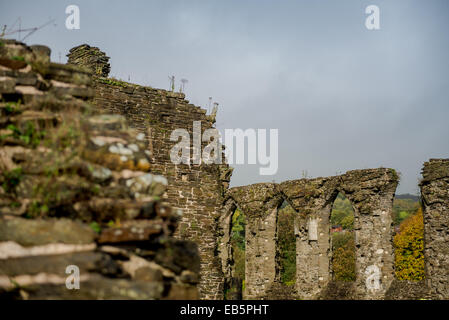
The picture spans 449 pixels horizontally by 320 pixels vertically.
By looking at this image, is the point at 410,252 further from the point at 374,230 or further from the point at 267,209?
the point at 374,230

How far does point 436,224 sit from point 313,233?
143 inches

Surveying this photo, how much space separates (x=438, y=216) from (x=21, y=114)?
11.9 m

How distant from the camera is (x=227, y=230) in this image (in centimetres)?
1905

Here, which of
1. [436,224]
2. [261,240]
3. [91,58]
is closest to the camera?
[436,224]

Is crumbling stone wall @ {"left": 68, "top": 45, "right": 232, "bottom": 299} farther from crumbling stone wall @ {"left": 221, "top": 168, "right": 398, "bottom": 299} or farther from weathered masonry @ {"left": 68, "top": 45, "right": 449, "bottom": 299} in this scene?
crumbling stone wall @ {"left": 221, "top": 168, "right": 398, "bottom": 299}

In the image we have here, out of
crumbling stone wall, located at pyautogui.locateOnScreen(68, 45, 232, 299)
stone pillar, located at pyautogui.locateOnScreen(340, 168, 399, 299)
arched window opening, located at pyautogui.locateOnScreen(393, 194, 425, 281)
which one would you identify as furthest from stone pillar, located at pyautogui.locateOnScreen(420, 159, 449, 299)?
arched window opening, located at pyautogui.locateOnScreen(393, 194, 425, 281)

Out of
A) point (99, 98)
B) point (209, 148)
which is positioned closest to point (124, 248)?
point (99, 98)

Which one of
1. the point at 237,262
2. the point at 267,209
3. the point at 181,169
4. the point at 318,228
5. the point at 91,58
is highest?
the point at 91,58

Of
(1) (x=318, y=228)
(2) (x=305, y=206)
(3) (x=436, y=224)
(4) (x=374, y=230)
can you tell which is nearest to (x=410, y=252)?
(2) (x=305, y=206)

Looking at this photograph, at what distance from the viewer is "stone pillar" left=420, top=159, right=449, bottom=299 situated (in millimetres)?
13562

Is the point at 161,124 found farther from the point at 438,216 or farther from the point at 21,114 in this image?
the point at 21,114

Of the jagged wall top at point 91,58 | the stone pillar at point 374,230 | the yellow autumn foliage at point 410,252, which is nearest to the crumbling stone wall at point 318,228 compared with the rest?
the stone pillar at point 374,230

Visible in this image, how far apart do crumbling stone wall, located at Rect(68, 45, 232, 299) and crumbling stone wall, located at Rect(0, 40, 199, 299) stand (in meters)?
10.3

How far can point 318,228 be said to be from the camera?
53.6ft
